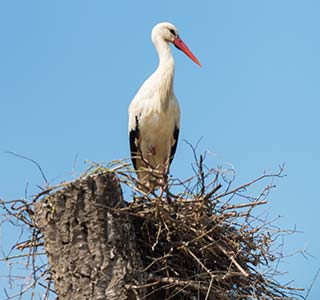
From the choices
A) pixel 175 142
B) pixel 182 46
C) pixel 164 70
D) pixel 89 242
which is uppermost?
pixel 182 46

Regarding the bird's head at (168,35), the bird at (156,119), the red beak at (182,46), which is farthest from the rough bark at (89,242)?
the red beak at (182,46)

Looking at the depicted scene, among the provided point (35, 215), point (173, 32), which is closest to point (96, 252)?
point (35, 215)

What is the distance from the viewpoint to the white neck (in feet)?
24.2

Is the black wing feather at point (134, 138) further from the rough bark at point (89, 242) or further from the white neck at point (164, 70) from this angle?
the rough bark at point (89, 242)

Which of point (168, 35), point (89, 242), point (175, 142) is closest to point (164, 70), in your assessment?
point (168, 35)

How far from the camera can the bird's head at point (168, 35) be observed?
782 cm

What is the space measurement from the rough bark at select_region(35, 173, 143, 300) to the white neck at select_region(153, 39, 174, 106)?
8.82ft

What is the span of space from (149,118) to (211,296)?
2.66 metres

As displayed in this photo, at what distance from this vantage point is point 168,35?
7.86 meters

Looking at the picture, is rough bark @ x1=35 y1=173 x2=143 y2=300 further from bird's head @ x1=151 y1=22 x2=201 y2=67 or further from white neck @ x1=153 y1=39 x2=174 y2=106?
bird's head @ x1=151 y1=22 x2=201 y2=67

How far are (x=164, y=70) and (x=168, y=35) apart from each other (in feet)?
1.55

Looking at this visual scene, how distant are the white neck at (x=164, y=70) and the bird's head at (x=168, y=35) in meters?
0.06

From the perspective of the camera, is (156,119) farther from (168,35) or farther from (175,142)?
(168,35)

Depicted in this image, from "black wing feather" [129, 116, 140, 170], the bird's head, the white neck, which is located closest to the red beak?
the bird's head
